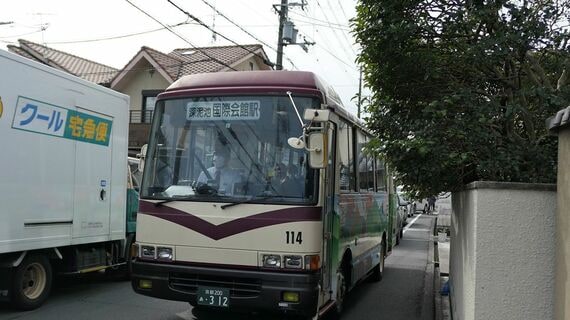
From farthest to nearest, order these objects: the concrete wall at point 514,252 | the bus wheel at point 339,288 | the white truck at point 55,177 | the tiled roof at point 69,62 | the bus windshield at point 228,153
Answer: the tiled roof at point 69,62 < the white truck at point 55,177 < the bus wheel at point 339,288 < the bus windshield at point 228,153 < the concrete wall at point 514,252

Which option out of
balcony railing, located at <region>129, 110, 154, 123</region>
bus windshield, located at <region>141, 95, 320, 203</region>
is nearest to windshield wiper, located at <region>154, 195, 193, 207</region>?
bus windshield, located at <region>141, 95, 320, 203</region>

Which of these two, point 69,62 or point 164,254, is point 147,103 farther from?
point 164,254

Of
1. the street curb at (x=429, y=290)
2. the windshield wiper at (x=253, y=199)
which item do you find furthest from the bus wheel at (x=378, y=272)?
the windshield wiper at (x=253, y=199)

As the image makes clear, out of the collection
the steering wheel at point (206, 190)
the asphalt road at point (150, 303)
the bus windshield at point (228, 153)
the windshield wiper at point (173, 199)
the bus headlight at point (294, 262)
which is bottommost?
the asphalt road at point (150, 303)

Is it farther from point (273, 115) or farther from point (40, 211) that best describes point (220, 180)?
point (40, 211)

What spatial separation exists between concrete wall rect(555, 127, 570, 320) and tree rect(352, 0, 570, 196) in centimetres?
115

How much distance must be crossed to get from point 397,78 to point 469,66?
80 cm

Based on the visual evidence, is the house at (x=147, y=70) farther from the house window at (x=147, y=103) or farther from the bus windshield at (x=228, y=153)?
the bus windshield at (x=228, y=153)

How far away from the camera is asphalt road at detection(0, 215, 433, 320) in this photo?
7117 millimetres

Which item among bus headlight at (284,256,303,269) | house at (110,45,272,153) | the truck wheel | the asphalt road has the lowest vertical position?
the asphalt road

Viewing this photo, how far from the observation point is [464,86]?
5613 mm

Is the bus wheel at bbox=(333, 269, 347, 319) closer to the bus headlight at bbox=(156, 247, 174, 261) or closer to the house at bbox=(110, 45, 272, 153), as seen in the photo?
the bus headlight at bbox=(156, 247, 174, 261)

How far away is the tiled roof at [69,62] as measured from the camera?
2878cm

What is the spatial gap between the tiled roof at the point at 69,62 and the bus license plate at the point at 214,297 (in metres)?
25.7
